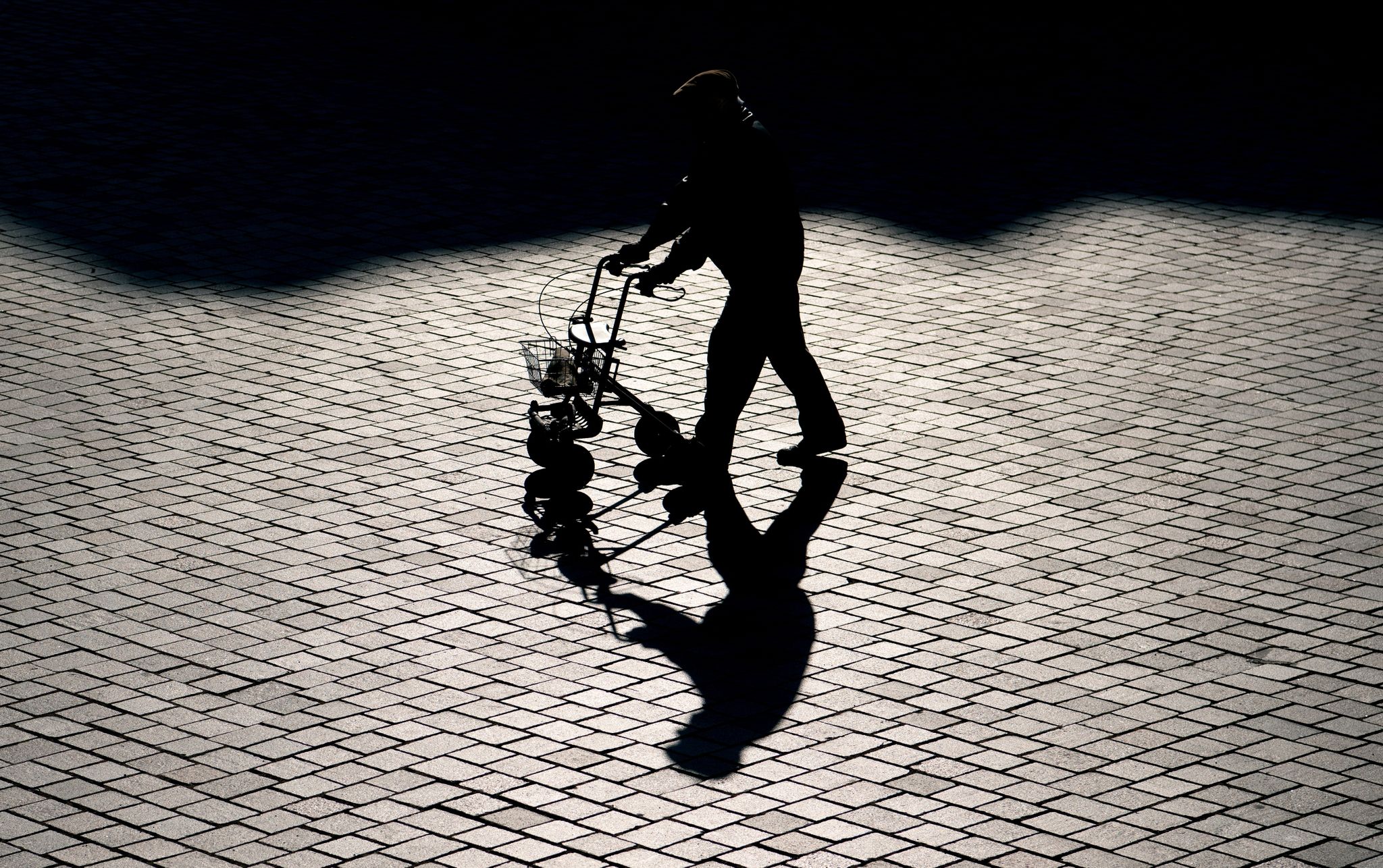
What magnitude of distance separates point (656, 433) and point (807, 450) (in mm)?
782

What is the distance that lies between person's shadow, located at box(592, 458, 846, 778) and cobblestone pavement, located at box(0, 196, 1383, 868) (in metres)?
0.08

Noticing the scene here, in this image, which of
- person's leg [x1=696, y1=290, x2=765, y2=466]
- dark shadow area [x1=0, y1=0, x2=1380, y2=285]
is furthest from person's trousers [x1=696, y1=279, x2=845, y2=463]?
dark shadow area [x1=0, y1=0, x2=1380, y2=285]

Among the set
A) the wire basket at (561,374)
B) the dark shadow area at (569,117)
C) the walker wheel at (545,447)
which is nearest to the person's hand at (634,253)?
the wire basket at (561,374)

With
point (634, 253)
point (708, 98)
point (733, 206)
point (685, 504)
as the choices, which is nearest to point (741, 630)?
point (685, 504)

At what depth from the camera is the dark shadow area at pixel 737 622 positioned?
613 cm

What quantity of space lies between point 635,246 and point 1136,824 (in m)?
3.55

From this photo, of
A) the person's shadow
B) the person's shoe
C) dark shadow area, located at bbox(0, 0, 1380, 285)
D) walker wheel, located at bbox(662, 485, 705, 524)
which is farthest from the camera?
dark shadow area, located at bbox(0, 0, 1380, 285)

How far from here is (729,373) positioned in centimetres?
795

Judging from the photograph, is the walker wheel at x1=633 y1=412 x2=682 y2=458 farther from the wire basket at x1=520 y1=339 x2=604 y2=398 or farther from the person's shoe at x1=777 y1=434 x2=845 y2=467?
the person's shoe at x1=777 y1=434 x2=845 y2=467

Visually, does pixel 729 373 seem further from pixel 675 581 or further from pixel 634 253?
pixel 675 581

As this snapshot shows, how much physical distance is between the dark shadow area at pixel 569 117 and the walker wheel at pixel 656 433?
3.48m

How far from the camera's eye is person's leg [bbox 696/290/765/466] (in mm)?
7938

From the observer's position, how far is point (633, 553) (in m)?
7.49

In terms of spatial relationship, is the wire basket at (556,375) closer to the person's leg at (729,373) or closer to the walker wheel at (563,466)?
the walker wheel at (563,466)
